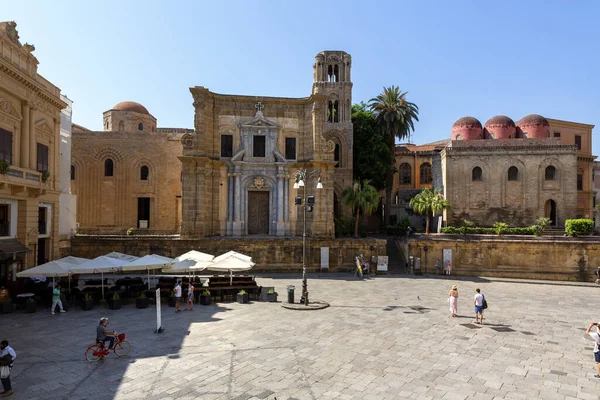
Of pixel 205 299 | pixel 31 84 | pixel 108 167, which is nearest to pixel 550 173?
pixel 205 299

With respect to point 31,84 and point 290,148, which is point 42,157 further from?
point 290,148

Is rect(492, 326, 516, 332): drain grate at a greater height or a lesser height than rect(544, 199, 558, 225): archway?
lesser

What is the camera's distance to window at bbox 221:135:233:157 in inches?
1219

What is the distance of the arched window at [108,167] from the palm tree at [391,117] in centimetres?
2736

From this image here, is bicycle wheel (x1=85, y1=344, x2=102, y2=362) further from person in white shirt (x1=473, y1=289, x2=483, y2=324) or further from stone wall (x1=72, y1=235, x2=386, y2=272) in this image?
stone wall (x1=72, y1=235, x2=386, y2=272)

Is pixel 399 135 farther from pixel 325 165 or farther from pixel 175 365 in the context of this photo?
pixel 175 365

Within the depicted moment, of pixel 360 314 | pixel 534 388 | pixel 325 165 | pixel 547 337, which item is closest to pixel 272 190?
pixel 325 165

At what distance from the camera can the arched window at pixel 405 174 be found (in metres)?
49.6

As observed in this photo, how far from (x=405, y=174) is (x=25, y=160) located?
132 ft

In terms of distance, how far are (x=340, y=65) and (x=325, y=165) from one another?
1751 centimetres

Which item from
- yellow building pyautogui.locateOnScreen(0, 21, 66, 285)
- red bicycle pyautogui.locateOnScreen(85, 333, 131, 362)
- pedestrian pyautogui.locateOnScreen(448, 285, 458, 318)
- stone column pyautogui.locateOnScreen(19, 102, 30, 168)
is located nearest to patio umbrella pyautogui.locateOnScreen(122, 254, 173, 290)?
yellow building pyautogui.locateOnScreen(0, 21, 66, 285)

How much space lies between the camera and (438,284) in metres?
24.5

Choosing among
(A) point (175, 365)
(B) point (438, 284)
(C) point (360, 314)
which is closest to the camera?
(A) point (175, 365)

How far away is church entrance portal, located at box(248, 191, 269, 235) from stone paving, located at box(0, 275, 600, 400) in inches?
551
